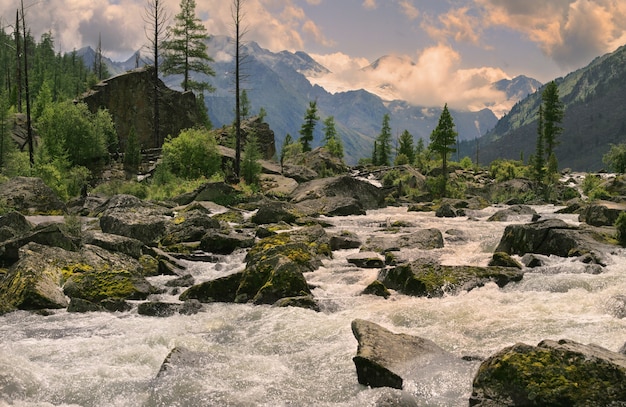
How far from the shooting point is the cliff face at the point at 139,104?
172 feet

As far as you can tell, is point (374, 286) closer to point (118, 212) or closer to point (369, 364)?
point (369, 364)

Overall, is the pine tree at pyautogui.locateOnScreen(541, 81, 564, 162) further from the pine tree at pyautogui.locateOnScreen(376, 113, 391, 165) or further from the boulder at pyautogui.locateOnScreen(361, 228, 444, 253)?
the boulder at pyautogui.locateOnScreen(361, 228, 444, 253)

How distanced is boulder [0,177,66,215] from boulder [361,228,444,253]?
56.2 ft

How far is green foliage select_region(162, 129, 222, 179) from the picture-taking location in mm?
41594

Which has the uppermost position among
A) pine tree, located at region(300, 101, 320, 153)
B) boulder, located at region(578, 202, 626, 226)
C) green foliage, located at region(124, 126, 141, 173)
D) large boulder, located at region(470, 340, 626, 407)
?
pine tree, located at region(300, 101, 320, 153)

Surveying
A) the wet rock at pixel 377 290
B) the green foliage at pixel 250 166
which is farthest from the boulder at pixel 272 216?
the green foliage at pixel 250 166

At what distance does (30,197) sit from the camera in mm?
25688

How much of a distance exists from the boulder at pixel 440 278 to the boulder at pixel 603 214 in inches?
456

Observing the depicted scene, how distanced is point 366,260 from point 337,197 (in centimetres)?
1833

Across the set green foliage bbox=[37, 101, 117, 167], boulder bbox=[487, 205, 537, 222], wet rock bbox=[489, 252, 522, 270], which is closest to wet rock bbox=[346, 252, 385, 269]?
wet rock bbox=[489, 252, 522, 270]

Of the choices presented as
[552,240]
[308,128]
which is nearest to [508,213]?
[552,240]

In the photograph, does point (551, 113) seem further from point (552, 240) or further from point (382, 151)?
point (552, 240)

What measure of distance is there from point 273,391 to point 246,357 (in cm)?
161

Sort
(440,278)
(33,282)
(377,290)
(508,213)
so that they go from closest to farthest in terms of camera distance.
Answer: (33,282)
(377,290)
(440,278)
(508,213)
